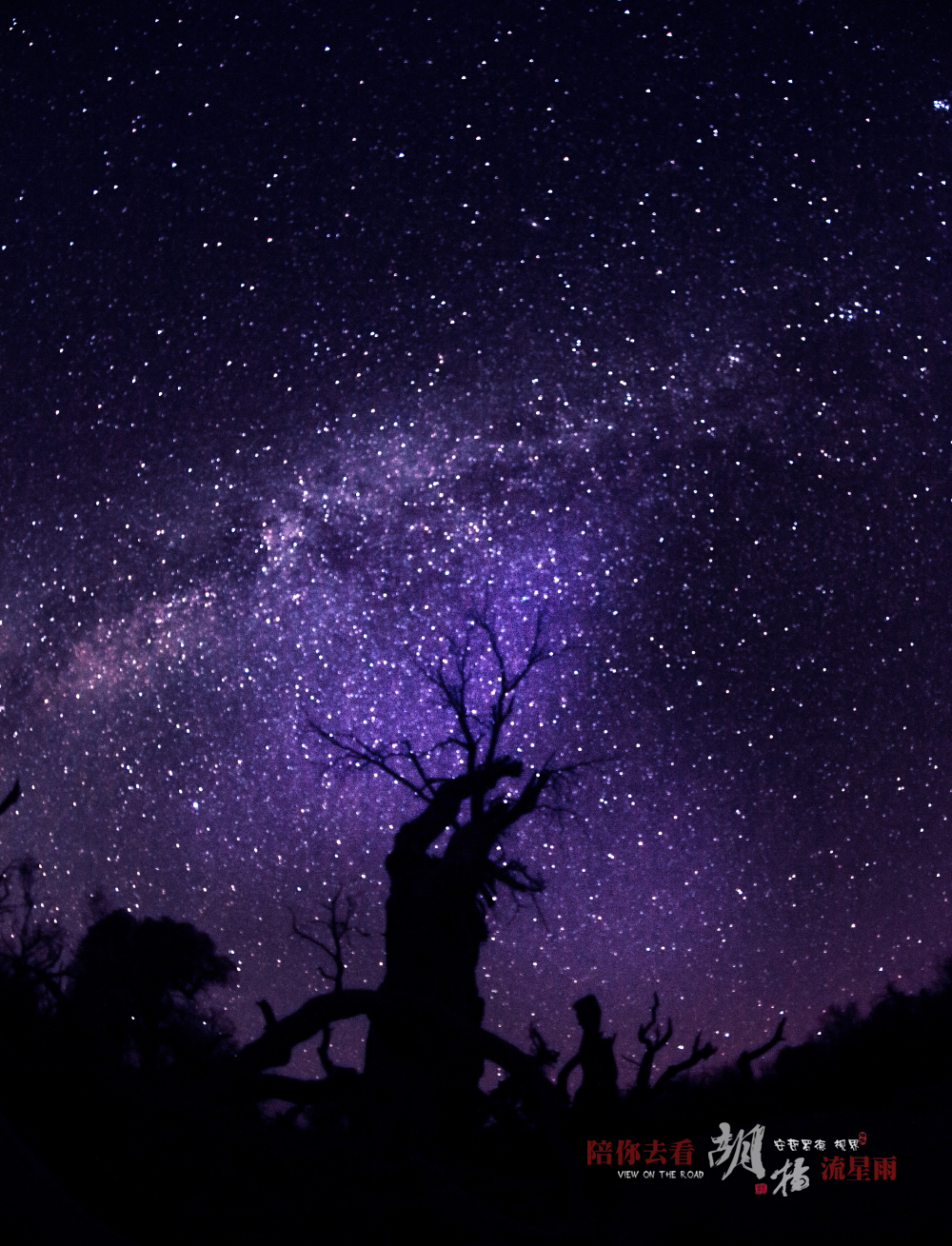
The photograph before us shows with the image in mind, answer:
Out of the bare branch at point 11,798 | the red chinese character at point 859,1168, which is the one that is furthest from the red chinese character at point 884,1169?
the bare branch at point 11,798

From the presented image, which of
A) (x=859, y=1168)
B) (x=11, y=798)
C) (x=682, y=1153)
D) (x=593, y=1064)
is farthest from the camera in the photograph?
(x=593, y=1064)

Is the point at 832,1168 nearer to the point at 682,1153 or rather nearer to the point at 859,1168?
the point at 859,1168

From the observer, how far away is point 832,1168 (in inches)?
255

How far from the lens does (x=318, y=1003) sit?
776cm

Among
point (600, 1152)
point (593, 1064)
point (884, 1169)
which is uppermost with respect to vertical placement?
point (593, 1064)

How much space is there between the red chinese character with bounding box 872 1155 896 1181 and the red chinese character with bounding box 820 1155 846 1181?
0.24 m

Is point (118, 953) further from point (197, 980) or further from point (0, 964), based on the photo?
point (0, 964)

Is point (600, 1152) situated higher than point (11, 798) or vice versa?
point (11, 798)

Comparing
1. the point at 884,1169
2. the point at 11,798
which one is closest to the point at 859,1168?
the point at 884,1169

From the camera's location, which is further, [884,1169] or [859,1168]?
[859,1168]

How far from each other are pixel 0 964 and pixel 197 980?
765 centimetres

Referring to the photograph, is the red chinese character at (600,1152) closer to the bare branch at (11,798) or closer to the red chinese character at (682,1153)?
the red chinese character at (682,1153)

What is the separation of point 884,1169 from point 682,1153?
6.87ft

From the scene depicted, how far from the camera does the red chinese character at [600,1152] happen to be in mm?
7840
